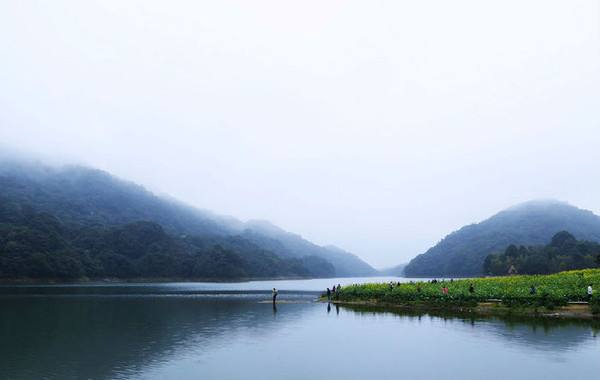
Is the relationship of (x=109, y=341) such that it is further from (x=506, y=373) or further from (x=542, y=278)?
(x=542, y=278)

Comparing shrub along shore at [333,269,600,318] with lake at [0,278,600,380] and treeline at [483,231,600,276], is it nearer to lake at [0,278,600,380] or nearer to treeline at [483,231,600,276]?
lake at [0,278,600,380]

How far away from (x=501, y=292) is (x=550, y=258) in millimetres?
123664

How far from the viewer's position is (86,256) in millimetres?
188125

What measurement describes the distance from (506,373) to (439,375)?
3.29 meters

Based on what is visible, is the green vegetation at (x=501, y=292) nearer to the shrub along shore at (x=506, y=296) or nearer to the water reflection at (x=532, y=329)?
the shrub along shore at (x=506, y=296)

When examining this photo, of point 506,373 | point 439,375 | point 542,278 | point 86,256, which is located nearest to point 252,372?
Answer: point 439,375

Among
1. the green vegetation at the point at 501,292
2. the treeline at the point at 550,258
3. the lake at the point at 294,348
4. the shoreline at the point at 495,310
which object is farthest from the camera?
the treeline at the point at 550,258

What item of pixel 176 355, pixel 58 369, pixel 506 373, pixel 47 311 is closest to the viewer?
pixel 506 373

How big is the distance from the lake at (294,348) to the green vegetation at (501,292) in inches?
276

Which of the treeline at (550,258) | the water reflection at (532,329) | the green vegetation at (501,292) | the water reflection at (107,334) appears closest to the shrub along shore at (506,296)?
the green vegetation at (501,292)

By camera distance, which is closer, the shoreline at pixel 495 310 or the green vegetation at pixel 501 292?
the shoreline at pixel 495 310

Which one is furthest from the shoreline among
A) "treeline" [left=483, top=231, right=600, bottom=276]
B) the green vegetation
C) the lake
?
"treeline" [left=483, top=231, right=600, bottom=276]

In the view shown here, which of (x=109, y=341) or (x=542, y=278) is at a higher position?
(x=542, y=278)

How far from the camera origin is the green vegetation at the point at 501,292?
51.8 meters
